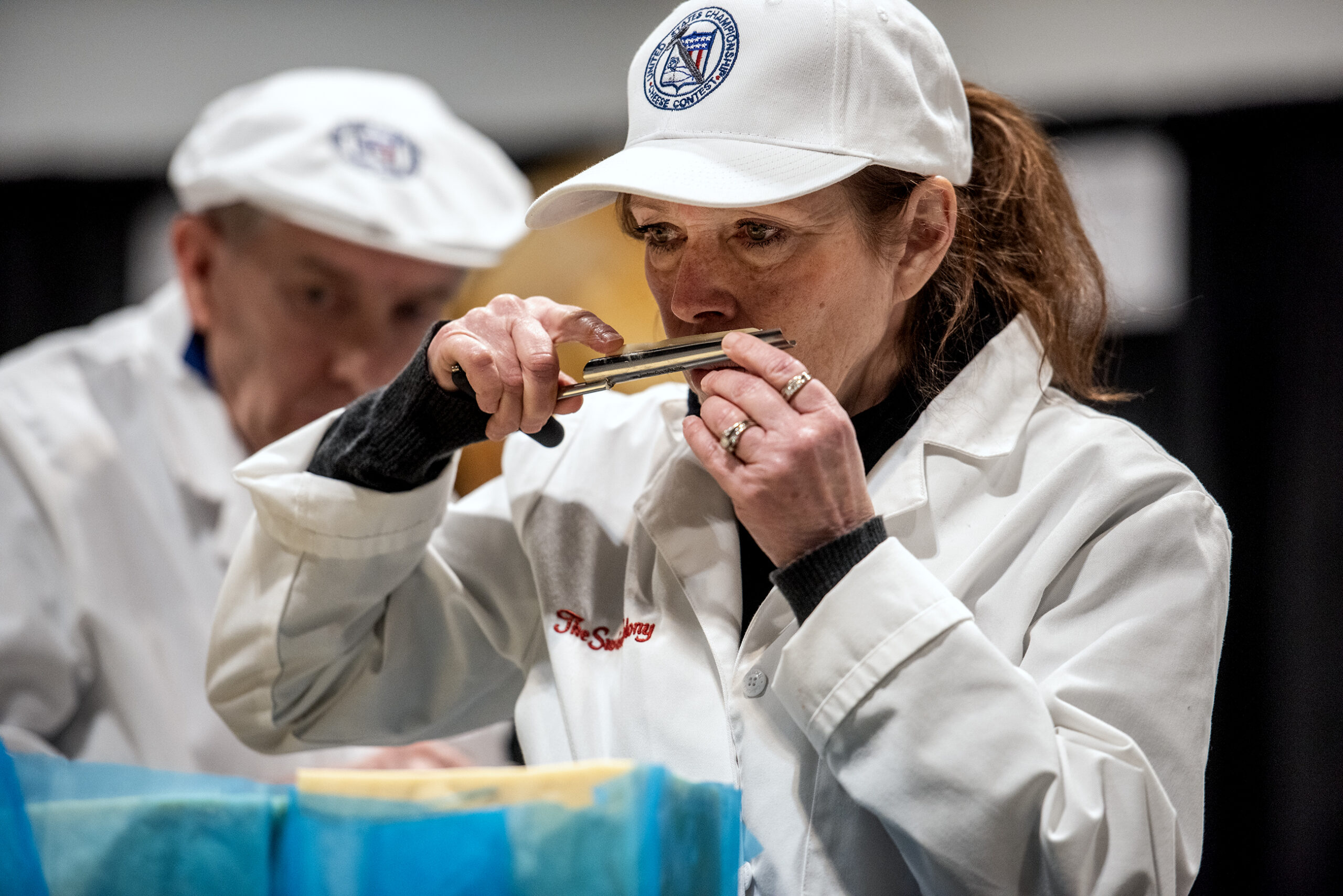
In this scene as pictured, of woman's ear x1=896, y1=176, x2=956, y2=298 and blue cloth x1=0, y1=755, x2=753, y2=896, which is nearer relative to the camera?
blue cloth x1=0, y1=755, x2=753, y2=896

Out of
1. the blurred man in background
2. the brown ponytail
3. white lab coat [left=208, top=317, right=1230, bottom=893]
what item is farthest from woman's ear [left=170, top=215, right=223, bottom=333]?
the brown ponytail

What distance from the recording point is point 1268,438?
3.02 metres

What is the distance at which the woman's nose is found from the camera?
3.56 feet

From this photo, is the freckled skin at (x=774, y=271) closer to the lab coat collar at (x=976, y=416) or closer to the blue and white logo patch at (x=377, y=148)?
the lab coat collar at (x=976, y=416)

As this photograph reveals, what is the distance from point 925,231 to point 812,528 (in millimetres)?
353

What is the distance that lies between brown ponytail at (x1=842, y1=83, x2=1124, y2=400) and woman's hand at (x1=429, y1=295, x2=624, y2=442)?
302mm

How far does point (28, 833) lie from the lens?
0.80m

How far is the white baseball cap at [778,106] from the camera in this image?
1.03 metres

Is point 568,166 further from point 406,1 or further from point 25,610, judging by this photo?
point 25,610

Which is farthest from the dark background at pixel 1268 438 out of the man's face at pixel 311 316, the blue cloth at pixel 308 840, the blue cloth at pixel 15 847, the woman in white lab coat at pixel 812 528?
the blue cloth at pixel 15 847

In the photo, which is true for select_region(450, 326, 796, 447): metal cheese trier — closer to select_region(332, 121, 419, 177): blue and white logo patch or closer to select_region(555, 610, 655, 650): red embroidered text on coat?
select_region(555, 610, 655, 650): red embroidered text on coat

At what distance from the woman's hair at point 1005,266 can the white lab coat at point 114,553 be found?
1233mm

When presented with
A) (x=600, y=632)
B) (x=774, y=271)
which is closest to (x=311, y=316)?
(x=600, y=632)

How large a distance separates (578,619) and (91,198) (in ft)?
10.4
